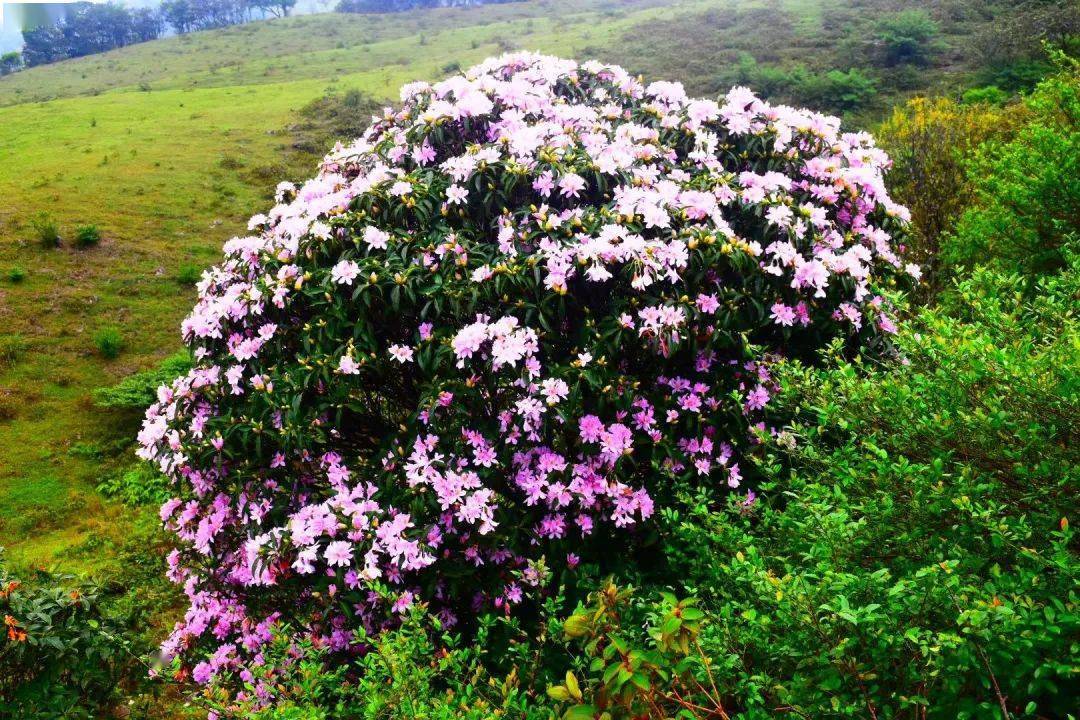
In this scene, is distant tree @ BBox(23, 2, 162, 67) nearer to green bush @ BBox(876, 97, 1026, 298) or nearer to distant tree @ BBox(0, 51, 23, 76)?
distant tree @ BBox(0, 51, 23, 76)

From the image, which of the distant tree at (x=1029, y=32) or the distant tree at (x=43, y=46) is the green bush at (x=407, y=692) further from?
the distant tree at (x=43, y=46)

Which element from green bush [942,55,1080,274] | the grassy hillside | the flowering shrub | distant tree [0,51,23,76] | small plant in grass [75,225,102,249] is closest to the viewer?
the flowering shrub

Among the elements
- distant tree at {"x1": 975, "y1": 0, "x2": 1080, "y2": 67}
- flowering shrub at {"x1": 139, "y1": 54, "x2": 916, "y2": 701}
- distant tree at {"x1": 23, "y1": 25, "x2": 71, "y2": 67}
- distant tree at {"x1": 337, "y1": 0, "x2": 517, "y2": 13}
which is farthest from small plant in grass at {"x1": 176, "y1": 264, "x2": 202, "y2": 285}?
distant tree at {"x1": 337, "y1": 0, "x2": 517, "y2": 13}

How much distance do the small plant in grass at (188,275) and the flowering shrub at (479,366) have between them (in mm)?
14849

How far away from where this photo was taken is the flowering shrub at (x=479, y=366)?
3834 mm

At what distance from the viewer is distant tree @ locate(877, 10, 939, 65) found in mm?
34219

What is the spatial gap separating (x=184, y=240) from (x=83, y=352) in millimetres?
7537

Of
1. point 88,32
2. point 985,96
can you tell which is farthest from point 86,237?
point 88,32

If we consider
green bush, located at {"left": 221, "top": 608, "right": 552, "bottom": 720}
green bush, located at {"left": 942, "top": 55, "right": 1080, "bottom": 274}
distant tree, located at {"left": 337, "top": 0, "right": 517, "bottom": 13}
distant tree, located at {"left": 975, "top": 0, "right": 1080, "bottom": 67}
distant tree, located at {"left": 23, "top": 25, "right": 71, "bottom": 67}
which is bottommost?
green bush, located at {"left": 221, "top": 608, "right": 552, "bottom": 720}

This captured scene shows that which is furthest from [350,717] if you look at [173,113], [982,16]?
[982,16]

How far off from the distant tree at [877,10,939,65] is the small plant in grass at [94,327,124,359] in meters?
38.3

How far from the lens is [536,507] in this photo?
4090 mm

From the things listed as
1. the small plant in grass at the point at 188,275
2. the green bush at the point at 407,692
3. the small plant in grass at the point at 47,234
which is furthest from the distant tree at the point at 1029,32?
the small plant in grass at the point at 47,234

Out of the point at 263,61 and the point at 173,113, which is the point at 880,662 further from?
the point at 263,61
